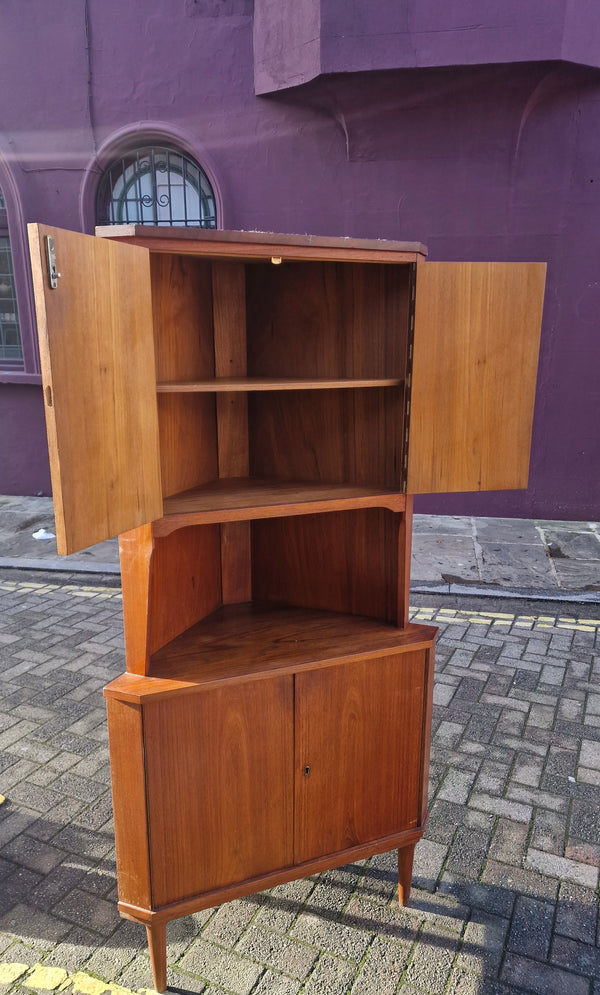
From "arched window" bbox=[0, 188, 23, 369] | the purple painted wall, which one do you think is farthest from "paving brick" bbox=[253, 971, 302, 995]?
"arched window" bbox=[0, 188, 23, 369]

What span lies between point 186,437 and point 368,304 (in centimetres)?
93

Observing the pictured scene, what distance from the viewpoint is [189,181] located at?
8.52m

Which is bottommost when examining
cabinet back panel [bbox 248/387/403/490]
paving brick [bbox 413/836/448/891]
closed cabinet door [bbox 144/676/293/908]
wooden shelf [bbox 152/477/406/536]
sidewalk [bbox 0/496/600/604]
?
paving brick [bbox 413/836/448/891]

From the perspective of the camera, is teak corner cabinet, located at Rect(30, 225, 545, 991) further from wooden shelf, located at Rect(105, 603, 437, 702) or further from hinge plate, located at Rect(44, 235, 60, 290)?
hinge plate, located at Rect(44, 235, 60, 290)

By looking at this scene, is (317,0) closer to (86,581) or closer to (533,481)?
(533,481)

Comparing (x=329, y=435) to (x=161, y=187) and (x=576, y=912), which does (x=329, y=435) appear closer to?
(x=576, y=912)

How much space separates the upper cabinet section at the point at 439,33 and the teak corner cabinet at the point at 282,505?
5.32m

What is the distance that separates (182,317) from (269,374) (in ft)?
1.64

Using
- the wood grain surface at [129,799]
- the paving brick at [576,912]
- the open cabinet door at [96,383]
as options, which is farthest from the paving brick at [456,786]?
the open cabinet door at [96,383]

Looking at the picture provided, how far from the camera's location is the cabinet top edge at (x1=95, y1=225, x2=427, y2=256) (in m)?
2.25

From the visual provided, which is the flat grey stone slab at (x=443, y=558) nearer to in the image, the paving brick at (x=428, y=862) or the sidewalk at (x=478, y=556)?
the sidewalk at (x=478, y=556)

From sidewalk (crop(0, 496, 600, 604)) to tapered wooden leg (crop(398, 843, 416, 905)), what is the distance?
3581 millimetres

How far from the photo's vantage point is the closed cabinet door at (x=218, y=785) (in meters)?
2.57

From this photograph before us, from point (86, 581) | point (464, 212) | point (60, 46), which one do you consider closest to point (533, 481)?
point (464, 212)
